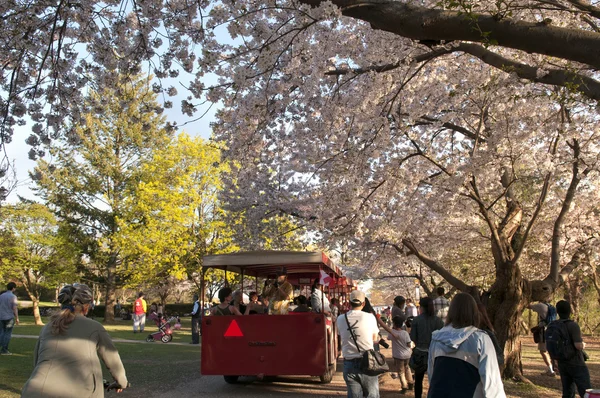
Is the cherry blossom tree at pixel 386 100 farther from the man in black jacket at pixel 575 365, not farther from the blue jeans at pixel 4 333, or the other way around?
the blue jeans at pixel 4 333

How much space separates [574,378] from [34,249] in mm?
34384

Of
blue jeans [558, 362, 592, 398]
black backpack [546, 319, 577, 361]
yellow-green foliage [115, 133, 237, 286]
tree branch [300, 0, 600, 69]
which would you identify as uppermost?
yellow-green foliage [115, 133, 237, 286]

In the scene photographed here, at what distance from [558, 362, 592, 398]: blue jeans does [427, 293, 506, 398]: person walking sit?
4419mm

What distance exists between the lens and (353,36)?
10844 millimetres

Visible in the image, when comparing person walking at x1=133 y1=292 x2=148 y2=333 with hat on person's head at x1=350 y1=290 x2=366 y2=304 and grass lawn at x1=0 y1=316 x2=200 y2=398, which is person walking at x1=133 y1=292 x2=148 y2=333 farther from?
hat on person's head at x1=350 y1=290 x2=366 y2=304

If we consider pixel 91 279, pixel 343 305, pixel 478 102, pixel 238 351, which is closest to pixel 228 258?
pixel 238 351

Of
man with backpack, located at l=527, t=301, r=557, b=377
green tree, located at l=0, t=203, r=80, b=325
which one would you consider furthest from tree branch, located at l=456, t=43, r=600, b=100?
green tree, located at l=0, t=203, r=80, b=325

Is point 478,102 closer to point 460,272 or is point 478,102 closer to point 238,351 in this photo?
point 238,351

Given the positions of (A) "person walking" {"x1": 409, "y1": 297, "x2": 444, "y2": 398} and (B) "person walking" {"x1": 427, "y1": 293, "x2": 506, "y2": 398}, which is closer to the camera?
(B) "person walking" {"x1": 427, "y1": 293, "x2": 506, "y2": 398}

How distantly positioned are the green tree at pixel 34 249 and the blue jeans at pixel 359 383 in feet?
101

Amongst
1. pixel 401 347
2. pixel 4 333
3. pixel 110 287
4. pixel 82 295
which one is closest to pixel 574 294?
pixel 401 347

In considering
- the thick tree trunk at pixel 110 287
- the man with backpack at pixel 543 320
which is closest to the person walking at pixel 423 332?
the man with backpack at pixel 543 320

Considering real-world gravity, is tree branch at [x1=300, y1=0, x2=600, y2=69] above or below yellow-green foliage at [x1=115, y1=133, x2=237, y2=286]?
below

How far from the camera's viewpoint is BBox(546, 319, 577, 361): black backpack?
7.97m
